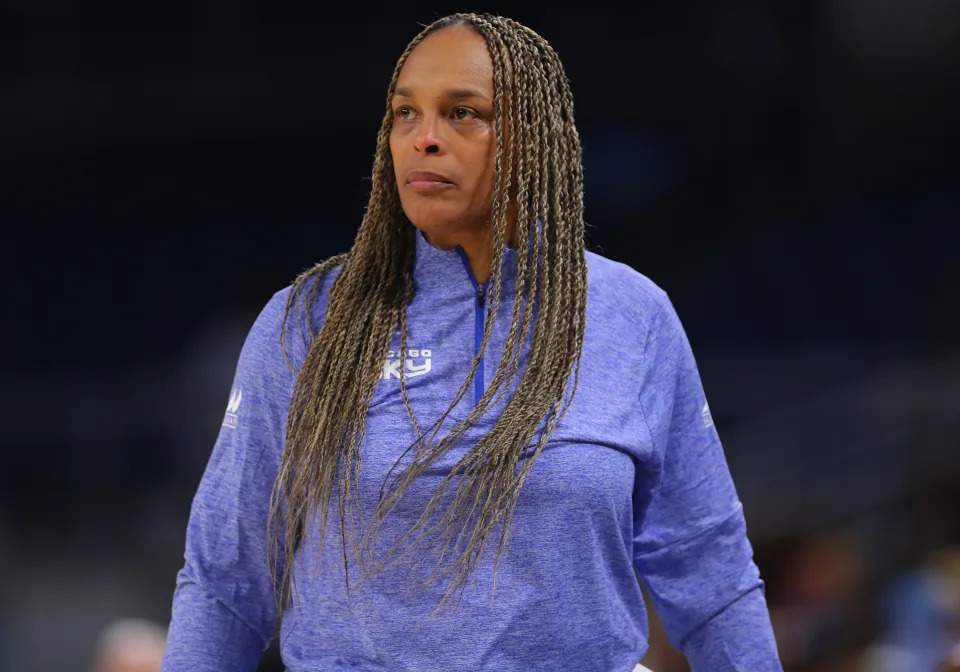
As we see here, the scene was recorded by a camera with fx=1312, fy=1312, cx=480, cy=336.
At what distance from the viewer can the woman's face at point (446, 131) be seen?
135 cm

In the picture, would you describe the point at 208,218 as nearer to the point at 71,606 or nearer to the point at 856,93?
the point at 71,606

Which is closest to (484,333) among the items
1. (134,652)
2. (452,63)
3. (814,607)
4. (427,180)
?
(427,180)

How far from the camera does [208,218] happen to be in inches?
166

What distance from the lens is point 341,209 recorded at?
4.30 m

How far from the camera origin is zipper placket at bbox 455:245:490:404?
53.3 inches

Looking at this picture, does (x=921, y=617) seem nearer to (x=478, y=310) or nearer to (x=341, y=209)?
(x=478, y=310)

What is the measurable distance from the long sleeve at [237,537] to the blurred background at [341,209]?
90.4 inches

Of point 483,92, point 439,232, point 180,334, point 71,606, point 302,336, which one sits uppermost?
point 483,92

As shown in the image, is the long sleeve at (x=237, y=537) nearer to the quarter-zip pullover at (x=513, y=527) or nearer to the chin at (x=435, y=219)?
the quarter-zip pullover at (x=513, y=527)

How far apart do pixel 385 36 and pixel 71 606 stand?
6.57ft

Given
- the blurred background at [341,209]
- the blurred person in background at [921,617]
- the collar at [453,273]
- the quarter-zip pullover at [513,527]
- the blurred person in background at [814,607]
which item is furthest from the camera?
the blurred background at [341,209]

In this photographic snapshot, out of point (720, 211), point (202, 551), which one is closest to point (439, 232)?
point (202, 551)

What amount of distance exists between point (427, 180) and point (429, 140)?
42mm

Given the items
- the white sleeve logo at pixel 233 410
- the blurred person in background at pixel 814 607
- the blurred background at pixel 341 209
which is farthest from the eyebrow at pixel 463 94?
the blurred background at pixel 341 209
